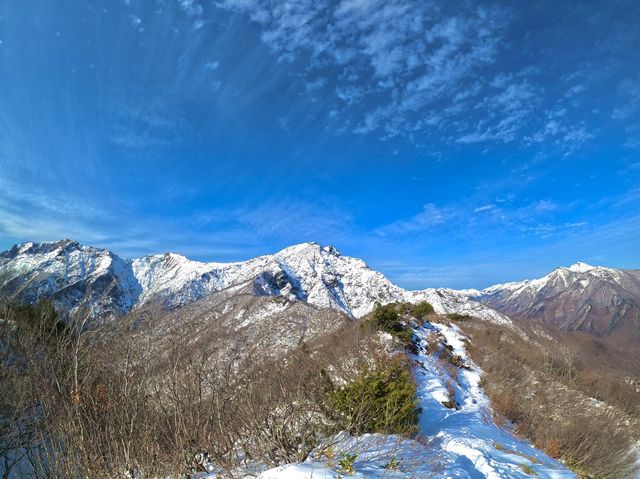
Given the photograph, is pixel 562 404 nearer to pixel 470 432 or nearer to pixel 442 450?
pixel 470 432

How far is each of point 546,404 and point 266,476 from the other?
49.5ft

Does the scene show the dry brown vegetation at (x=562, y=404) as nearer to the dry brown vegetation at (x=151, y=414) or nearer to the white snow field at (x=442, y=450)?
the white snow field at (x=442, y=450)

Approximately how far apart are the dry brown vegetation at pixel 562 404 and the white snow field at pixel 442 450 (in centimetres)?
81

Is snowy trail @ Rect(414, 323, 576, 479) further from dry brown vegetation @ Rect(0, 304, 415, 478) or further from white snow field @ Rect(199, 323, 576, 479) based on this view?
dry brown vegetation @ Rect(0, 304, 415, 478)

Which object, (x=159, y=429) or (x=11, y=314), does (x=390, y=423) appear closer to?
(x=159, y=429)

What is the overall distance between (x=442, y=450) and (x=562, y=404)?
36.3 feet

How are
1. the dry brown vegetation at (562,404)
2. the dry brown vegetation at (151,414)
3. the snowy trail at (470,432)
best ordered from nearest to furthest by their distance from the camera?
the dry brown vegetation at (151,414) → the snowy trail at (470,432) → the dry brown vegetation at (562,404)

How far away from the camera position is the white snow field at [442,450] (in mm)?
5715

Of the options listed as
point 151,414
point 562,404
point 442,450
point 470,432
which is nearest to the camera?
point 151,414

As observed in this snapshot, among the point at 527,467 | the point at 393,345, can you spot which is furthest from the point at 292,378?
the point at 393,345

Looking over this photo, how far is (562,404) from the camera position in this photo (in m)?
15.6

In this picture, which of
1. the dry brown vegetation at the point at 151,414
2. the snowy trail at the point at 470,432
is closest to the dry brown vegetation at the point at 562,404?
the snowy trail at the point at 470,432

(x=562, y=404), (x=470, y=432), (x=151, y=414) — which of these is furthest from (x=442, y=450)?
(x=562, y=404)

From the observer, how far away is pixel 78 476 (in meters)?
5.48
